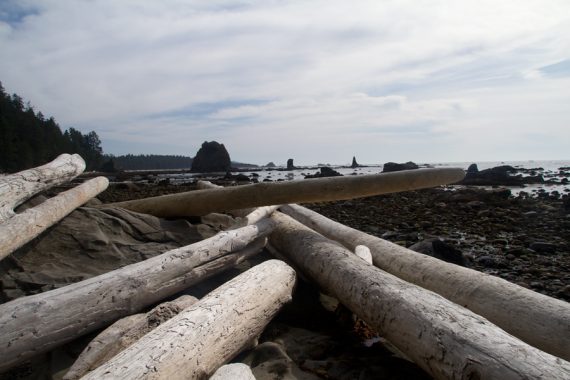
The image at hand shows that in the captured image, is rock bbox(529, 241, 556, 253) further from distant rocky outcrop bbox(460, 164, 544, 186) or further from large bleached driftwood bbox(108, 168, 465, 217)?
distant rocky outcrop bbox(460, 164, 544, 186)

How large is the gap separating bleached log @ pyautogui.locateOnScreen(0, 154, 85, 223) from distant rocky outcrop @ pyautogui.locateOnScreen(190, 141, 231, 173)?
73.0 metres

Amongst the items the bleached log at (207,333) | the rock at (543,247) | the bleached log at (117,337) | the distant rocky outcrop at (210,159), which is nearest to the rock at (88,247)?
the bleached log at (117,337)

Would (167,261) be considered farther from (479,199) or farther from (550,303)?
(479,199)

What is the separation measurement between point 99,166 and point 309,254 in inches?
3371

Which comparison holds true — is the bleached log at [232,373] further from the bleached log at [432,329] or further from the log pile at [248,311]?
the bleached log at [432,329]

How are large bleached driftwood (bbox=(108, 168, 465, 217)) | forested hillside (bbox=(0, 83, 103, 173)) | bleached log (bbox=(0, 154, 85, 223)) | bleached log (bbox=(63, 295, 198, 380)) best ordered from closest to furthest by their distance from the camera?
bleached log (bbox=(63, 295, 198, 380)), bleached log (bbox=(0, 154, 85, 223)), large bleached driftwood (bbox=(108, 168, 465, 217)), forested hillside (bbox=(0, 83, 103, 173))

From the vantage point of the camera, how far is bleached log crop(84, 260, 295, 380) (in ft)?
6.37

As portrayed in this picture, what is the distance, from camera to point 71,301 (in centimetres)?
272

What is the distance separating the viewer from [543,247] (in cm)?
774

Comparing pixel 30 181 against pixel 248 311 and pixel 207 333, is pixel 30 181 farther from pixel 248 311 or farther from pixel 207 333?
pixel 207 333

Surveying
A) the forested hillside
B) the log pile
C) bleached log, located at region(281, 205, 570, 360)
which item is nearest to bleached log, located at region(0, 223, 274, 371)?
the log pile

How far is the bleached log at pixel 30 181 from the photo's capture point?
15.0 feet

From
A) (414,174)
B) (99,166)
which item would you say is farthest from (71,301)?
(99,166)

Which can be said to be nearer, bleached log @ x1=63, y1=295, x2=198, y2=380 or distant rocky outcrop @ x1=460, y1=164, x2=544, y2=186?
bleached log @ x1=63, y1=295, x2=198, y2=380
